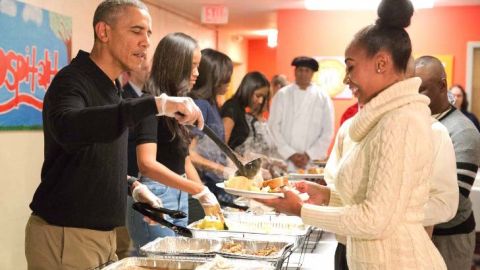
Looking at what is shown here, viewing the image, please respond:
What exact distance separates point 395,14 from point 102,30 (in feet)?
2.66

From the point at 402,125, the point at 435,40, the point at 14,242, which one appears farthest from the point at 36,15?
the point at 435,40

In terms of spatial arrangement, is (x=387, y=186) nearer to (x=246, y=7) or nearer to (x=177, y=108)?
(x=177, y=108)

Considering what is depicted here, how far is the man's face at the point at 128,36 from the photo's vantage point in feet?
5.69

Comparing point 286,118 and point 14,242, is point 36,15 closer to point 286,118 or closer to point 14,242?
point 14,242

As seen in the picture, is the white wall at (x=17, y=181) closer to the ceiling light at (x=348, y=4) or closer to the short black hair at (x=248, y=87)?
the short black hair at (x=248, y=87)

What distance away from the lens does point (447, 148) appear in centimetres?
200

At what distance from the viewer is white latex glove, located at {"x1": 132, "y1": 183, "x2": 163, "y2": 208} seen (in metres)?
2.01

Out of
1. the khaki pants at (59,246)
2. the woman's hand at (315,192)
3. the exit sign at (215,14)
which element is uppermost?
the exit sign at (215,14)

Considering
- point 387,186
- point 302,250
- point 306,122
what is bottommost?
point 302,250

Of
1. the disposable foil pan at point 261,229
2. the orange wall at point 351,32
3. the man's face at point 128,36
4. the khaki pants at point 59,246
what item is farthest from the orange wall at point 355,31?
the khaki pants at point 59,246

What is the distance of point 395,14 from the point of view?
1494 mm

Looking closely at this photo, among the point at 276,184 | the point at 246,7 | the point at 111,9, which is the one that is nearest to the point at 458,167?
the point at 276,184

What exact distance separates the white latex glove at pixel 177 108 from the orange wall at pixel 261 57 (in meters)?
9.91

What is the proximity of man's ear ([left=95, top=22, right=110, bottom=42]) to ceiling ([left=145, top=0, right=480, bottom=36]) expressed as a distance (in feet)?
16.6
